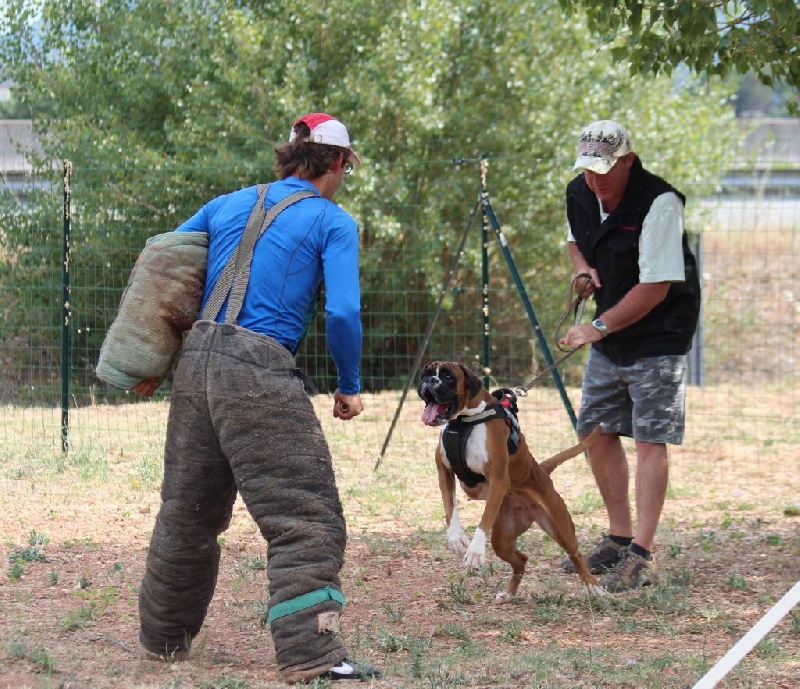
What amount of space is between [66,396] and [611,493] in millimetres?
5213

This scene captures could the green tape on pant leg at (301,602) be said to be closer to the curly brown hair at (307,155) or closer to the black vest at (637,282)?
the curly brown hair at (307,155)

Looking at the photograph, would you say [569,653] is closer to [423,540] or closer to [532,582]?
[532,582]

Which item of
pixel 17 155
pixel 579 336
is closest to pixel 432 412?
pixel 579 336

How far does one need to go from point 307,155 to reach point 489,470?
183 centimetres

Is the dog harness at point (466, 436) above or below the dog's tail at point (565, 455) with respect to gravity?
above

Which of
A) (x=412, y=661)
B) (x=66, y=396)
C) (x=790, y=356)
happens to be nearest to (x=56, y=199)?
(x=66, y=396)

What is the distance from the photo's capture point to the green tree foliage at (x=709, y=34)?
5.59 metres

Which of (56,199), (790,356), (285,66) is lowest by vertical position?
(790,356)

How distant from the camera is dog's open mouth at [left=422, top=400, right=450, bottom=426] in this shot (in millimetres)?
5288

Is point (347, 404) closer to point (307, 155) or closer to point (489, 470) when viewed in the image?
point (307, 155)

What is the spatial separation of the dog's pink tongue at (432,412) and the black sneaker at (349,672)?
1.30m

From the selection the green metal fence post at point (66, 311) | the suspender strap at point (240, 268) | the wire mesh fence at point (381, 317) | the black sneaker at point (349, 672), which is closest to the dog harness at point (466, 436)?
the black sneaker at point (349, 672)

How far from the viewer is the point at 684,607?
5.57 meters

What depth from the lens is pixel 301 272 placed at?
4340 mm
